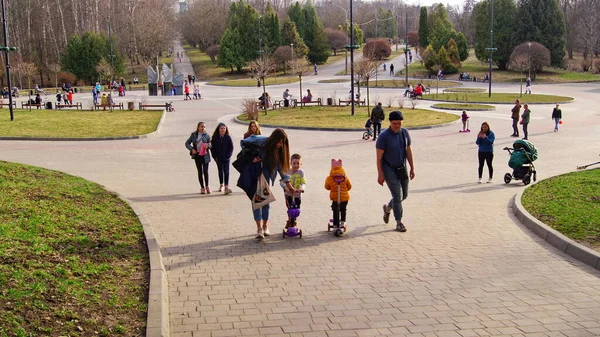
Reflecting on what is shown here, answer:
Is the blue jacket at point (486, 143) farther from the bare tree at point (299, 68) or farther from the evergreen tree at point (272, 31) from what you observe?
the evergreen tree at point (272, 31)

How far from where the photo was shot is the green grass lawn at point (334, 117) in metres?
26.7

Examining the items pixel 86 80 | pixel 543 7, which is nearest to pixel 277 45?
pixel 86 80

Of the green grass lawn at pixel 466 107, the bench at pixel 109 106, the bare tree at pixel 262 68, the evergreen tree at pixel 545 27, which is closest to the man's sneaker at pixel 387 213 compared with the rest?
the bare tree at pixel 262 68

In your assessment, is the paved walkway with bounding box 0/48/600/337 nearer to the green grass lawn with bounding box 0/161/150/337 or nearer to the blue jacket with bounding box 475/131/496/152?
the green grass lawn with bounding box 0/161/150/337

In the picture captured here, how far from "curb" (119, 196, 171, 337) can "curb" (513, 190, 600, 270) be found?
5.17 metres

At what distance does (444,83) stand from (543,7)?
16.2 m

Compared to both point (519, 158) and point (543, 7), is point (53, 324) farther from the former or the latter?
point (543, 7)

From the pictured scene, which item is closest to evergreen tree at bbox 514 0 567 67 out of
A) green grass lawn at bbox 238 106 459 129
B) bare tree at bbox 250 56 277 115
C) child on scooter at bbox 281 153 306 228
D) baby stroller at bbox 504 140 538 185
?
bare tree at bbox 250 56 277 115

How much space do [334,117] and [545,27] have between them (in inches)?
1700

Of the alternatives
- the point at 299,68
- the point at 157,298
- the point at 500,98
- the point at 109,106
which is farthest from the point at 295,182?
the point at 500,98

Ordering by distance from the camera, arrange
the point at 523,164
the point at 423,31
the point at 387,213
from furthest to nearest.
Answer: the point at 423,31 < the point at 523,164 < the point at 387,213

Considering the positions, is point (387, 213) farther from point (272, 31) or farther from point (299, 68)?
point (272, 31)

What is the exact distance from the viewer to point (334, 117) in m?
29.5

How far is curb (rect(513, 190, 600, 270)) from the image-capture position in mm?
7640
